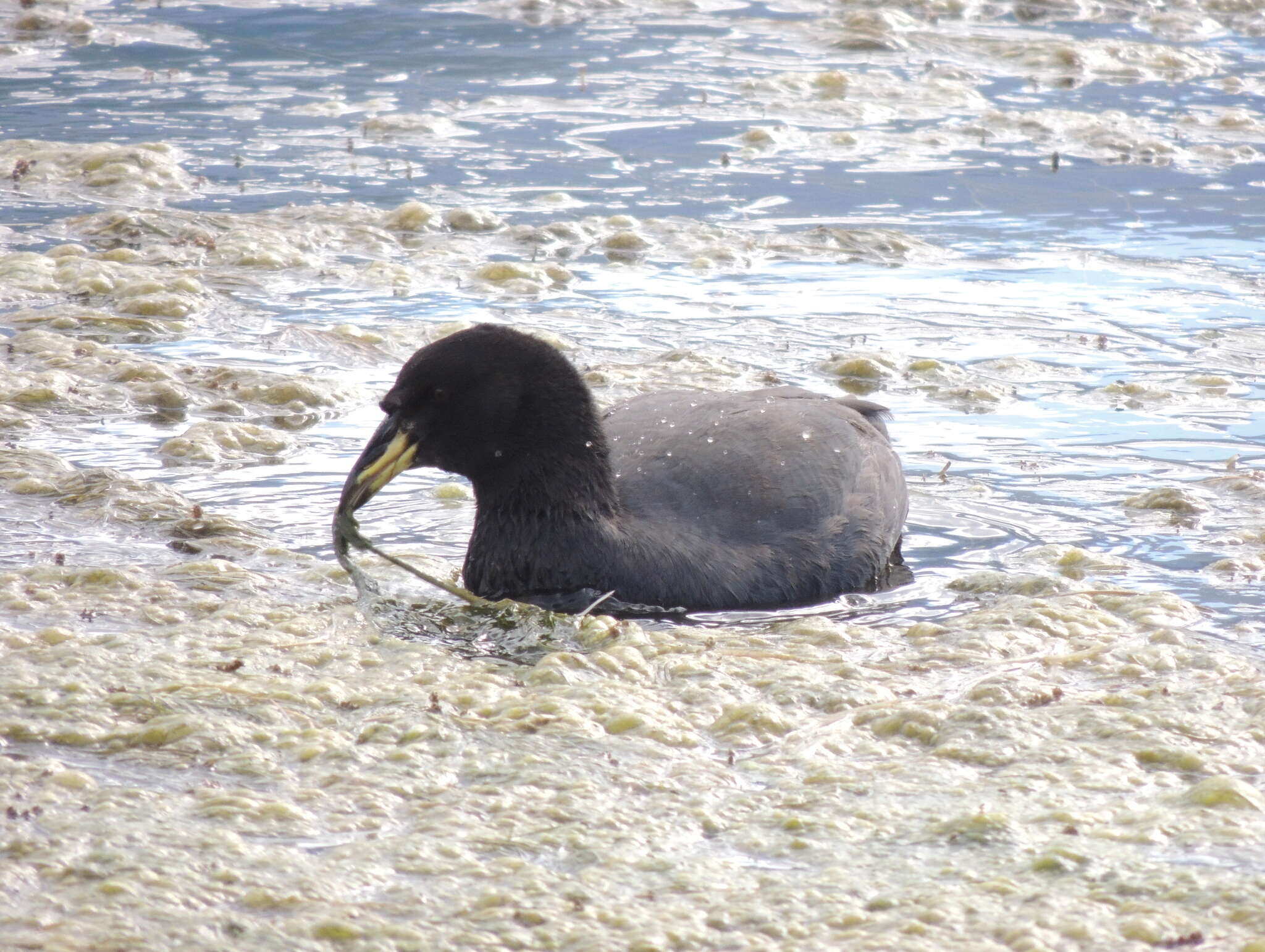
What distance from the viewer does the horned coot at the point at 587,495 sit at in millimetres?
4945

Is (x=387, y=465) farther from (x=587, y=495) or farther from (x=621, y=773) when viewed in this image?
(x=621, y=773)

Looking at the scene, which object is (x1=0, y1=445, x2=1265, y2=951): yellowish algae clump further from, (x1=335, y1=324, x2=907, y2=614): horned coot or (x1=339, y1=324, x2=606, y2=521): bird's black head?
(x1=339, y1=324, x2=606, y2=521): bird's black head

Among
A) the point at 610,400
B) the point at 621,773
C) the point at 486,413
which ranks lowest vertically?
the point at 621,773

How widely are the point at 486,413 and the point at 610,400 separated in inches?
69.6

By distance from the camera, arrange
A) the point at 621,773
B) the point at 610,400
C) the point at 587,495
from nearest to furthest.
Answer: the point at 621,773 < the point at 587,495 < the point at 610,400

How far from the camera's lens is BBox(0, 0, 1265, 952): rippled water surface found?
3.40 m

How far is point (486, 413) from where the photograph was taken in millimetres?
5012

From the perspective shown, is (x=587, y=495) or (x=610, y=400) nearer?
(x=587, y=495)

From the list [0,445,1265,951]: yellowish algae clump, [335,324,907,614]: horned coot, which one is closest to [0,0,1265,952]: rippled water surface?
[0,445,1265,951]: yellowish algae clump

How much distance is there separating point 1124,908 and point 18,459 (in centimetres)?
403

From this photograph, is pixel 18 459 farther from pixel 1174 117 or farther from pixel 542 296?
pixel 1174 117

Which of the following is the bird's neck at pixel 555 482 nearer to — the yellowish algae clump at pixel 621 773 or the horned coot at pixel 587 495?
the horned coot at pixel 587 495

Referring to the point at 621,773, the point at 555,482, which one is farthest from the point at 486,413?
the point at 621,773

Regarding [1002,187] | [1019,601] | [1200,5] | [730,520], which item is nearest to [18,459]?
[730,520]
